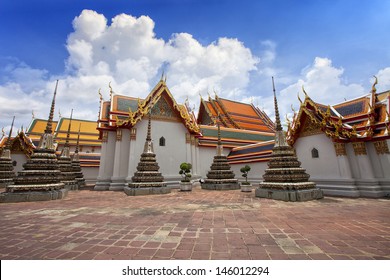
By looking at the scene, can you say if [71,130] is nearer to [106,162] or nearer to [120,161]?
[106,162]

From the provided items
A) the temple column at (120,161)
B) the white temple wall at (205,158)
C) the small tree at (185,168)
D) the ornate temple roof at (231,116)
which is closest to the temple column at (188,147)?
the small tree at (185,168)

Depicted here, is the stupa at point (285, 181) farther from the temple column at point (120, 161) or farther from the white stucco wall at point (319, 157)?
the temple column at point (120, 161)

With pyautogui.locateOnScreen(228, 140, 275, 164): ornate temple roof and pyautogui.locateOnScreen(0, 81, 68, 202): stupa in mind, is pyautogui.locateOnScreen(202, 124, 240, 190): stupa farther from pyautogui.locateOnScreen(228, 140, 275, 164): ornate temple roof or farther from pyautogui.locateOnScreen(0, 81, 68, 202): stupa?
pyautogui.locateOnScreen(0, 81, 68, 202): stupa

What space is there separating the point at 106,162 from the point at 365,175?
598 inches

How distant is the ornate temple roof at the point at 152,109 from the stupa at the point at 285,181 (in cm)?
770

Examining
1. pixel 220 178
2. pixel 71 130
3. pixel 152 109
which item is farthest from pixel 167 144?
pixel 71 130

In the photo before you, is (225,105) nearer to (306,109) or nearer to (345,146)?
(306,109)

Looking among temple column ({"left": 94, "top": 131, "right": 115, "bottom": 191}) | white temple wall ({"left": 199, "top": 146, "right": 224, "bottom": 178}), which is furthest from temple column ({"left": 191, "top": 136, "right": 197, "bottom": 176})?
temple column ({"left": 94, "top": 131, "right": 115, "bottom": 191})

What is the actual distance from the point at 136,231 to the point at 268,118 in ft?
100

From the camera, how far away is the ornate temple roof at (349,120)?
874 centimetres

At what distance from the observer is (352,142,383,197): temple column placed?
8.25 m

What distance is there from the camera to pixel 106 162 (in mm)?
13391

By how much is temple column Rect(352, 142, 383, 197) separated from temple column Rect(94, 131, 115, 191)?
14.5m

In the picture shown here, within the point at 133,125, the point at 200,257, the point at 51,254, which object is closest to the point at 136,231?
the point at 51,254
